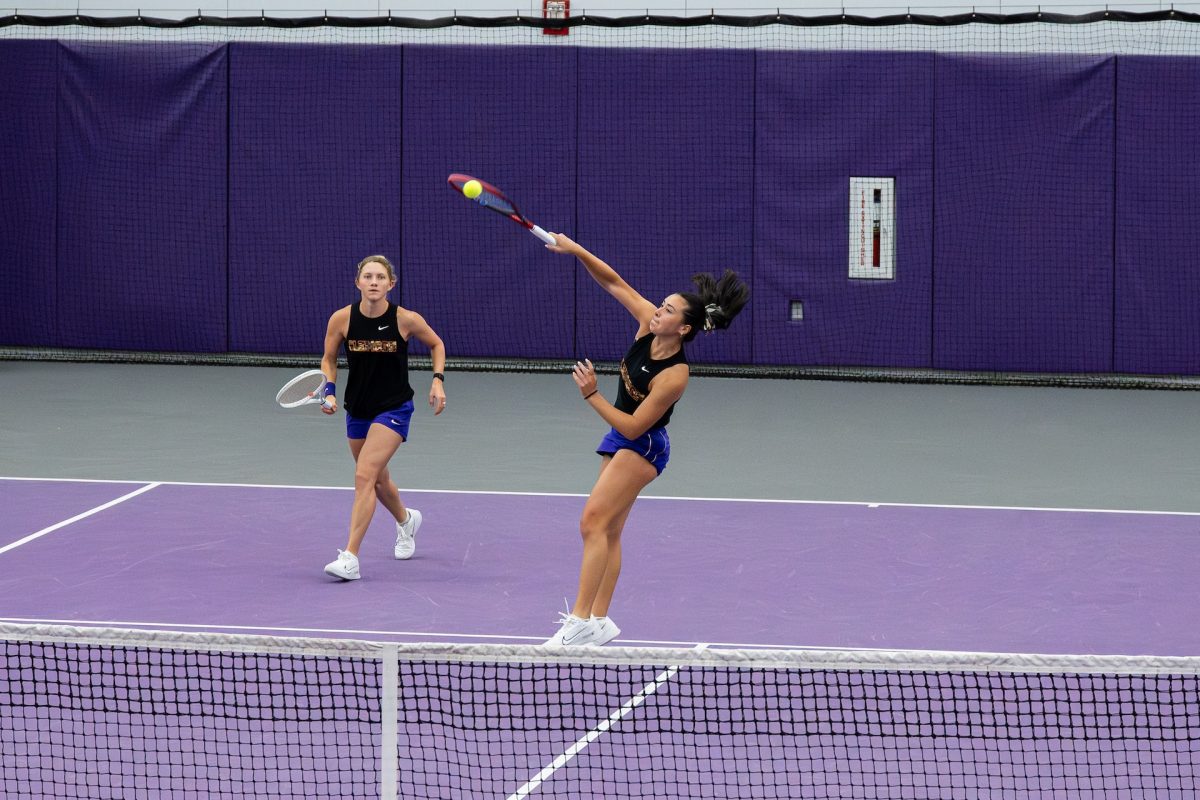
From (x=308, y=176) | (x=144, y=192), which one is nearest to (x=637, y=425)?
(x=308, y=176)

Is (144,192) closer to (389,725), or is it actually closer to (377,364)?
(377,364)

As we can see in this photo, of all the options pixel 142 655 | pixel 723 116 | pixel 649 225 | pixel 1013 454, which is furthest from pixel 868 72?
pixel 142 655

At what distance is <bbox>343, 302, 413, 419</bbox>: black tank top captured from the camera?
29.3 ft

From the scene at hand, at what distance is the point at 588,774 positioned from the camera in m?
5.48

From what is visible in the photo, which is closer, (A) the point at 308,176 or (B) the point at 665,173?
(B) the point at 665,173

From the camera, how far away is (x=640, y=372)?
701 cm

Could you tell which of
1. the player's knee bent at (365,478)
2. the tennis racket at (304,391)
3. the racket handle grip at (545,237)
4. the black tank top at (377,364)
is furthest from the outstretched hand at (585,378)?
the tennis racket at (304,391)

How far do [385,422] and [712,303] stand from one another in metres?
2.69

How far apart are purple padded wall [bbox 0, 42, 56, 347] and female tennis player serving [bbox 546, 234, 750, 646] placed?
13623 millimetres

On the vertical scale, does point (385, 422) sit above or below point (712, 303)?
below

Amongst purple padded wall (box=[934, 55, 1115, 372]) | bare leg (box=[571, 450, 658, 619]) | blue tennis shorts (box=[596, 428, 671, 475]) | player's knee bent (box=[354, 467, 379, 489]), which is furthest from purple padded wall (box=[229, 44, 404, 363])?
bare leg (box=[571, 450, 658, 619])

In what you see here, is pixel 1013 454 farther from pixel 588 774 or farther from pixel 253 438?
pixel 588 774

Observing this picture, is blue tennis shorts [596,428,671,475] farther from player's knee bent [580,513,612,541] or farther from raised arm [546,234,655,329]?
raised arm [546,234,655,329]

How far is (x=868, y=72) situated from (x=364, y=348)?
34.6 ft
